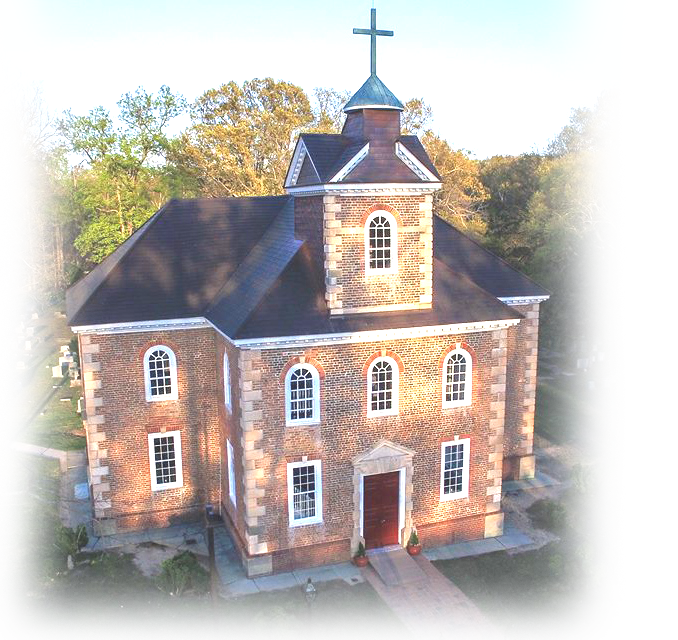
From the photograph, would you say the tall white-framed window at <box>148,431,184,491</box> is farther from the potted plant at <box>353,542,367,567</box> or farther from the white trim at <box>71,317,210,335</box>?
the potted plant at <box>353,542,367,567</box>

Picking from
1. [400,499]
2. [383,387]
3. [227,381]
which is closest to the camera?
[383,387]

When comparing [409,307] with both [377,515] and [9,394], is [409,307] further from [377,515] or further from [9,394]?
[9,394]

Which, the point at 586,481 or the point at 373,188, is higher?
the point at 373,188

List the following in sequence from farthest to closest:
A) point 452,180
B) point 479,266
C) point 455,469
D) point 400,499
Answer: point 452,180 < point 479,266 < point 455,469 < point 400,499

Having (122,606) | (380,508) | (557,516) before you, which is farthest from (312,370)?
(557,516)

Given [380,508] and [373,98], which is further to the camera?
[380,508]

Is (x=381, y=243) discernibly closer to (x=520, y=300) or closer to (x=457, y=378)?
(x=457, y=378)

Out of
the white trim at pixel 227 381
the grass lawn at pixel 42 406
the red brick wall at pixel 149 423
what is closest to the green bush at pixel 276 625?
the white trim at pixel 227 381

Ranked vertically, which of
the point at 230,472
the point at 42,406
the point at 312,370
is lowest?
the point at 42,406
